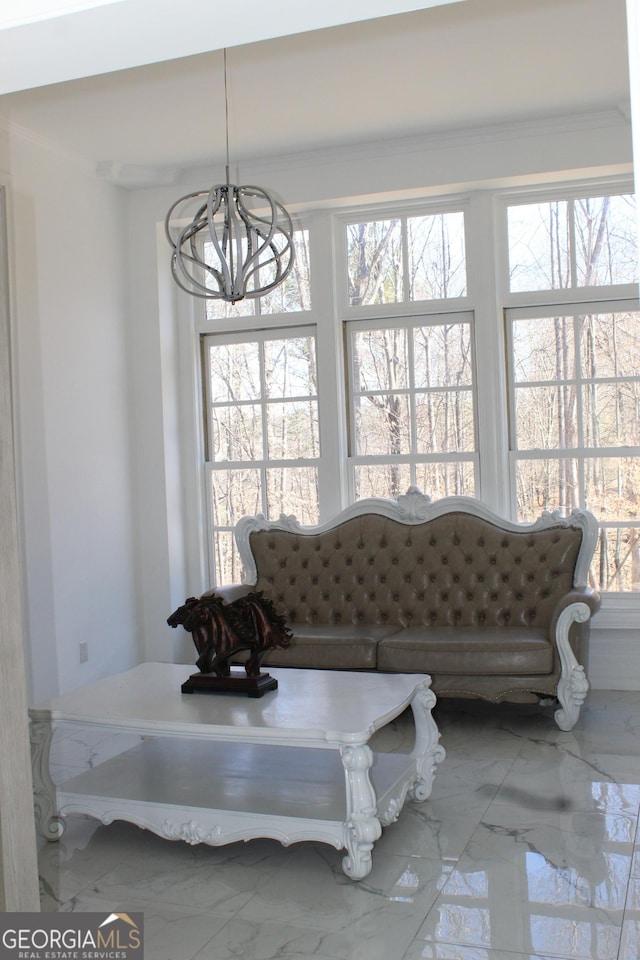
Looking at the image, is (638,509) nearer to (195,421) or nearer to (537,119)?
(537,119)

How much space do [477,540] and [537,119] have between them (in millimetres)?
2222

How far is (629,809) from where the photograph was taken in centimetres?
320

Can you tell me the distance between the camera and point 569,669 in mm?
4121

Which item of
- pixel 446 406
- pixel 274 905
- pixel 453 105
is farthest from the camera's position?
pixel 446 406

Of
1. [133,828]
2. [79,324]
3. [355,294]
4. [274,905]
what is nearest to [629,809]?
[274,905]

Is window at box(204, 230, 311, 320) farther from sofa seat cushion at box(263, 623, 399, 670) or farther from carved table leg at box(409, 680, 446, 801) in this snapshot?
carved table leg at box(409, 680, 446, 801)

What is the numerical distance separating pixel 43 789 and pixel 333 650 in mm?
1682

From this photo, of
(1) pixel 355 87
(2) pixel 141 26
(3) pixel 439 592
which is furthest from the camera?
(3) pixel 439 592

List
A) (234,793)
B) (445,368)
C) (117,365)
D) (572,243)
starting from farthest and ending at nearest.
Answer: (117,365) < (445,368) < (572,243) < (234,793)

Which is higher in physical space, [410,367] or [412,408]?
[410,367]

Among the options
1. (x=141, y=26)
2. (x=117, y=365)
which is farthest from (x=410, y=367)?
(x=141, y=26)

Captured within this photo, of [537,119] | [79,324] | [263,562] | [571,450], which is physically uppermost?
[537,119]

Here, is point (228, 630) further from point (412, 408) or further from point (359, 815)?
point (412, 408)

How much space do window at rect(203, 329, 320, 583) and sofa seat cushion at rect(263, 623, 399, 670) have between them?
106cm
